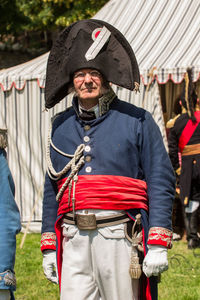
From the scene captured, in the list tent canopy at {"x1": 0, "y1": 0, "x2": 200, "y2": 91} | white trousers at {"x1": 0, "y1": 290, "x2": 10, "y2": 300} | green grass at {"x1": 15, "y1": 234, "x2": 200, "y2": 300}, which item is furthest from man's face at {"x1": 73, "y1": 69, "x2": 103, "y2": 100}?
tent canopy at {"x1": 0, "y1": 0, "x2": 200, "y2": 91}

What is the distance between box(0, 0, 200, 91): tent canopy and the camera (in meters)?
7.51

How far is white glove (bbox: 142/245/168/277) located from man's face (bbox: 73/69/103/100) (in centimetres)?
79

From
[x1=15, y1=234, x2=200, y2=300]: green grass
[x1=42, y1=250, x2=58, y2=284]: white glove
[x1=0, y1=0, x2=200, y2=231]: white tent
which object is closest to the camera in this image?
[x1=42, y1=250, x2=58, y2=284]: white glove

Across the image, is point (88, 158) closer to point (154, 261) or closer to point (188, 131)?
point (154, 261)

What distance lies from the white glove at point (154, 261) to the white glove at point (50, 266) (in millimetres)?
564

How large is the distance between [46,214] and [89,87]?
2.34 ft

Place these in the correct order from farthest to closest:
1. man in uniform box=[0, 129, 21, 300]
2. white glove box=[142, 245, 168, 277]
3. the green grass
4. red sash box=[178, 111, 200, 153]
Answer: red sash box=[178, 111, 200, 153]
the green grass
man in uniform box=[0, 129, 21, 300]
white glove box=[142, 245, 168, 277]

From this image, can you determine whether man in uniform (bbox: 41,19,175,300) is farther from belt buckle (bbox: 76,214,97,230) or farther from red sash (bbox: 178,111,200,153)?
red sash (bbox: 178,111,200,153)

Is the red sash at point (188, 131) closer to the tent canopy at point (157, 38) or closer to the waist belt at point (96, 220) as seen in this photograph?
the tent canopy at point (157, 38)

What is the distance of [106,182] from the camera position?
291 cm

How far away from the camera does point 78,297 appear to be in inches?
113

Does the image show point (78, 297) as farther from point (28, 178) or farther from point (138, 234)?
point (28, 178)

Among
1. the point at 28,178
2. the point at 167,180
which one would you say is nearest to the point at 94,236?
the point at 167,180

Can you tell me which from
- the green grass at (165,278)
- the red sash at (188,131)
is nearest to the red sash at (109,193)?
the green grass at (165,278)
